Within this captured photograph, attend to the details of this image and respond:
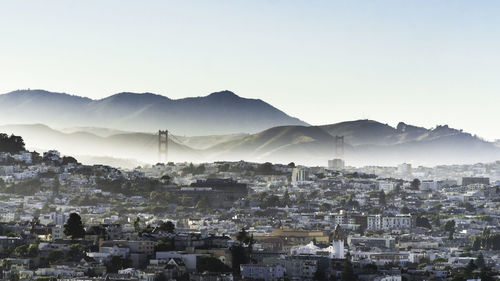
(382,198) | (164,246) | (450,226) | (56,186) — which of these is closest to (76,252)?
(164,246)

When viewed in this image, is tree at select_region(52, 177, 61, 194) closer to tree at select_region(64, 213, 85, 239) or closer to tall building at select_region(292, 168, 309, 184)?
tall building at select_region(292, 168, 309, 184)

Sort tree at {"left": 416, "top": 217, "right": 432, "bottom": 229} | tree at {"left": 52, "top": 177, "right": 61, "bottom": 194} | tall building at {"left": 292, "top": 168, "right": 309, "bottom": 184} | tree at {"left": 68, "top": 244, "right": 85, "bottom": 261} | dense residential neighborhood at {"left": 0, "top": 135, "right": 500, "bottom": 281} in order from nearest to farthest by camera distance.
→ dense residential neighborhood at {"left": 0, "top": 135, "right": 500, "bottom": 281} → tree at {"left": 68, "top": 244, "right": 85, "bottom": 261} → tree at {"left": 416, "top": 217, "right": 432, "bottom": 229} → tree at {"left": 52, "top": 177, "right": 61, "bottom": 194} → tall building at {"left": 292, "top": 168, "right": 309, "bottom": 184}

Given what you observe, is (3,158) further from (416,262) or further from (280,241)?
(416,262)

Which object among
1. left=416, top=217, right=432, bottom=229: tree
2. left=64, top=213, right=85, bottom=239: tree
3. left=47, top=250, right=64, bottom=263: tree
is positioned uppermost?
left=416, top=217, right=432, bottom=229: tree

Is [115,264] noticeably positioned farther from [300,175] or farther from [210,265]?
[300,175]

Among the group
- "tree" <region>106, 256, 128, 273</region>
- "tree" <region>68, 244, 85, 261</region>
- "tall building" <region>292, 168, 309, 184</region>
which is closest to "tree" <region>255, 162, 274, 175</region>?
"tall building" <region>292, 168, 309, 184</region>

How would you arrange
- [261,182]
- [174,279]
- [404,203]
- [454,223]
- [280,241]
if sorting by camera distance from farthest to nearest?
[261,182], [404,203], [454,223], [280,241], [174,279]

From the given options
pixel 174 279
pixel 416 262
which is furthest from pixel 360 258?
pixel 174 279

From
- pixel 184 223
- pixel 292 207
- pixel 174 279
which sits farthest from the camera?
pixel 292 207
